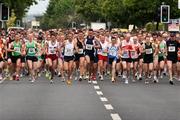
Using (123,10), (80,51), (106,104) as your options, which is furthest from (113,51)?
(123,10)

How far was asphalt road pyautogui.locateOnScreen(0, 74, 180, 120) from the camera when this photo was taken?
15602mm

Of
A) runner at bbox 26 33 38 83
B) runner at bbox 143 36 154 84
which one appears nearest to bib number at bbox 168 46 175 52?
runner at bbox 143 36 154 84

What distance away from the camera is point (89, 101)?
63.4 ft

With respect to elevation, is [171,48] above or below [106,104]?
above

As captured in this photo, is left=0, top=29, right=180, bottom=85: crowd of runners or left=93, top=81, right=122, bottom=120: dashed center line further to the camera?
left=0, top=29, right=180, bottom=85: crowd of runners

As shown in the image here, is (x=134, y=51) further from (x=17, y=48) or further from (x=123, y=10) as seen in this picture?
(x=123, y=10)

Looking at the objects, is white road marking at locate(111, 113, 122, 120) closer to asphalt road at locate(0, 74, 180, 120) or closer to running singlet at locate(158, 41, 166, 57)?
asphalt road at locate(0, 74, 180, 120)

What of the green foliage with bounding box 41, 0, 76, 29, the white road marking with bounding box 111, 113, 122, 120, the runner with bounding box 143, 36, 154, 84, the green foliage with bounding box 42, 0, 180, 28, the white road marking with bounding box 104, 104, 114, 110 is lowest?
the white road marking with bounding box 111, 113, 122, 120

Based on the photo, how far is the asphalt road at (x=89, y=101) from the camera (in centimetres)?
1560

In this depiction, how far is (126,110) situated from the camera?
1673 cm

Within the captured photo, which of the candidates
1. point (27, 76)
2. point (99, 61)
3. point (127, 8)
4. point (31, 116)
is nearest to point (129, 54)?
point (99, 61)

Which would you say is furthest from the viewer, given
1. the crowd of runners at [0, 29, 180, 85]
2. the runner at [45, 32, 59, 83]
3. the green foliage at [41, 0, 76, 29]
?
the green foliage at [41, 0, 76, 29]

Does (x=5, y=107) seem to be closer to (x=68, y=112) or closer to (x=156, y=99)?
(x=68, y=112)

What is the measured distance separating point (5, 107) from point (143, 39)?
13583 millimetres
